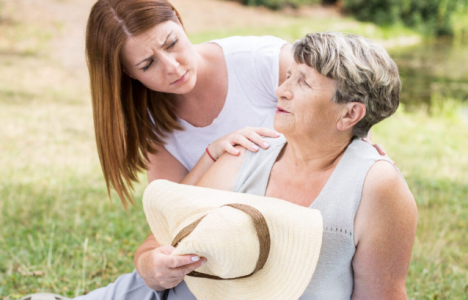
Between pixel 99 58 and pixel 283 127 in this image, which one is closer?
pixel 283 127

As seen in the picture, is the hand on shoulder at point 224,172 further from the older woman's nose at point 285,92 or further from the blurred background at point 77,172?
the blurred background at point 77,172

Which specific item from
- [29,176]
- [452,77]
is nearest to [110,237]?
[29,176]

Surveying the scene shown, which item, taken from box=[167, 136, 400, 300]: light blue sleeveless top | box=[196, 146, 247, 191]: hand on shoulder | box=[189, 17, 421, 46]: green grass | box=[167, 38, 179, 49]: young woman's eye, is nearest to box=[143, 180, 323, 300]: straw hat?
box=[167, 136, 400, 300]: light blue sleeveless top

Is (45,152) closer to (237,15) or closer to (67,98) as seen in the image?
(67,98)

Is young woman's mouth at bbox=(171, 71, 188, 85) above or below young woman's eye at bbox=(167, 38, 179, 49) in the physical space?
below

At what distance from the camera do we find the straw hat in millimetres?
1546

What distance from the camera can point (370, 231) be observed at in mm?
1677

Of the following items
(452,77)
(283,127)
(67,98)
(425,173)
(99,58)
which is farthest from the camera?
(452,77)

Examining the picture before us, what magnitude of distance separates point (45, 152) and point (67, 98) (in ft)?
9.58

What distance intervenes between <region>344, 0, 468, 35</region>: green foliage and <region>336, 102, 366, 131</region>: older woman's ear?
22.5m

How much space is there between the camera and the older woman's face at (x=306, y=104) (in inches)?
68.9

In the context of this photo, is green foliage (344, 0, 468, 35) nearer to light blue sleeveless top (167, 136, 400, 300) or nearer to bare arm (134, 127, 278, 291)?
bare arm (134, 127, 278, 291)

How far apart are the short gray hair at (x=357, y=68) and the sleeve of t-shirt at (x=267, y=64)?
0.74 meters

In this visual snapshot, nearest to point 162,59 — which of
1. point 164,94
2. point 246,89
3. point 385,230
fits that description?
point 164,94
